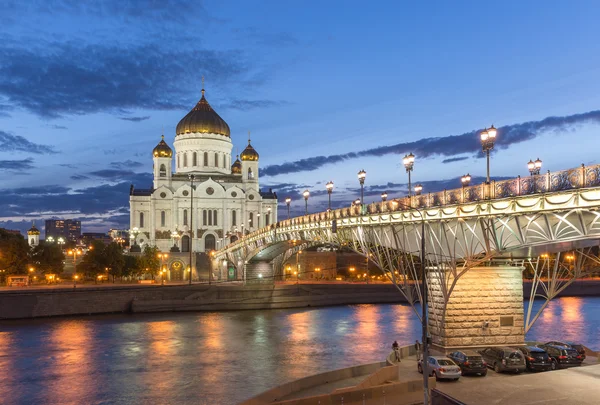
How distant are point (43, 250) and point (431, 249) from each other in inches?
2635

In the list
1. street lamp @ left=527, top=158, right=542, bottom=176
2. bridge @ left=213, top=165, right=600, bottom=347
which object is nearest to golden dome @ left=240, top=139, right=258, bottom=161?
bridge @ left=213, top=165, right=600, bottom=347

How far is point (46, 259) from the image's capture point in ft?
274

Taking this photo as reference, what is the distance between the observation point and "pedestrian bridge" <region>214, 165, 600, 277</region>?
2214 cm

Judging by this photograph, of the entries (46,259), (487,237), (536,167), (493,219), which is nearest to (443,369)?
(487,237)

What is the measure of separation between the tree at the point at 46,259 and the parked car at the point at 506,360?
7037 centimetres

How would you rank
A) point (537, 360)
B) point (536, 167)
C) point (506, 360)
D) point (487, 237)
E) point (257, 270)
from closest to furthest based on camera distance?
1. point (506, 360)
2. point (537, 360)
3. point (487, 237)
4. point (536, 167)
5. point (257, 270)

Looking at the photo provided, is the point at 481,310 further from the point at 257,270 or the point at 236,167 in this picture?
the point at 236,167

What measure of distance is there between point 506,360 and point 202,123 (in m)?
96.8

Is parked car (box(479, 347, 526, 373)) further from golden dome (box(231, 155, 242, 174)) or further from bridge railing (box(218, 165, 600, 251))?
golden dome (box(231, 155, 242, 174))

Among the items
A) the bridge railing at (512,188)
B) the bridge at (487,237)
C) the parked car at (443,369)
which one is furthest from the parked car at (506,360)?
the bridge railing at (512,188)

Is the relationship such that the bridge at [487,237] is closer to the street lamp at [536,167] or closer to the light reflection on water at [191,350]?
the street lamp at [536,167]

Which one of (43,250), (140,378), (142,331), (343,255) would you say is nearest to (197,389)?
(140,378)

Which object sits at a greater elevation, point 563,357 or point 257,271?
point 257,271

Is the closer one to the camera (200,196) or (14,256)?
(14,256)
